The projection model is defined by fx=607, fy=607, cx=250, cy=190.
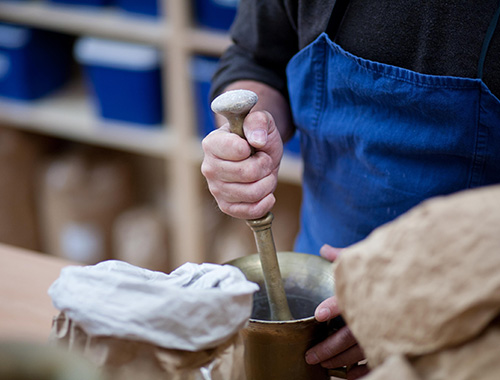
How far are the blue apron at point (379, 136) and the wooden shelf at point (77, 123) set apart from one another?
1.02 meters

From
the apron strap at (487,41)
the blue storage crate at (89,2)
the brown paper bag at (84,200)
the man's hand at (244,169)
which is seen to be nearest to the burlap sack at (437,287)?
the man's hand at (244,169)

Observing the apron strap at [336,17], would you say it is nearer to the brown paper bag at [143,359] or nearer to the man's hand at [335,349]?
the man's hand at [335,349]

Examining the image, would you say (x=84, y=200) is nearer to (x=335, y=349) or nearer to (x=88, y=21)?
(x=88, y=21)

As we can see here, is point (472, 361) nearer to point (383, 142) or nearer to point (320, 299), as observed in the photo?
point (320, 299)

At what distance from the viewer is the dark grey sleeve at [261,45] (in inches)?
41.9

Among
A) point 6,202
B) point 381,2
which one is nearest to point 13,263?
point 381,2

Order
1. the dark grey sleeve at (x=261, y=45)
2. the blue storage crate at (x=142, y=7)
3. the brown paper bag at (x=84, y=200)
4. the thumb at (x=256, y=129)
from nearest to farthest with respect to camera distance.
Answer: the thumb at (x=256, y=129) → the dark grey sleeve at (x=261, y=45) → the blue storage crate at (x=142, y=7) → the brown paper bag at (x=84, y=200)

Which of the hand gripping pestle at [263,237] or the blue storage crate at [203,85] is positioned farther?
the blue storage crate at [203,85]

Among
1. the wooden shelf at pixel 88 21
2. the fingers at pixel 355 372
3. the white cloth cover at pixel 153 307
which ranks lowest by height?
the wooden shelf at pixel 88 21

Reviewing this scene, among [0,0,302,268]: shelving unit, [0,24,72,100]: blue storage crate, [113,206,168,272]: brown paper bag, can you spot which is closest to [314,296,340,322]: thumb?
[0,0,302,268]: shelving unit

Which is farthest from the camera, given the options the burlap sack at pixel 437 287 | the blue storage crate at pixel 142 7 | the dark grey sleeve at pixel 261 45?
the blue storage crate at pixel 142 7

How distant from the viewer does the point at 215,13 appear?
1.81 m

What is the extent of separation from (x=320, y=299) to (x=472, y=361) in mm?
374

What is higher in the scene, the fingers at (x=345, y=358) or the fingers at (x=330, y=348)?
the fingers at (x=330, y=348)
